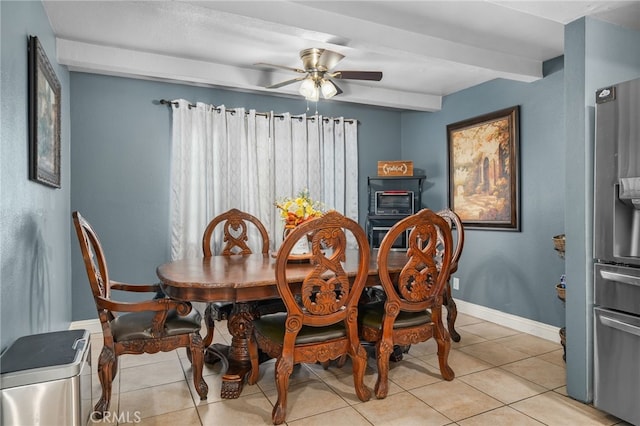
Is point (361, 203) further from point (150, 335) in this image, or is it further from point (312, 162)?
point (150, 335)

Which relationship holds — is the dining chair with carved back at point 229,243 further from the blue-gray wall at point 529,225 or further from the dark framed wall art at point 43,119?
the blue-gray wall at point 529,225

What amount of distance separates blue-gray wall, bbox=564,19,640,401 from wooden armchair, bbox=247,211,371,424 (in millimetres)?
1249

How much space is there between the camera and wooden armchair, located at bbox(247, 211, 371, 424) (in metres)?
2.06

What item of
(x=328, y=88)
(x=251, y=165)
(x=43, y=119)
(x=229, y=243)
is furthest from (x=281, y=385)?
(x=251, y=165)

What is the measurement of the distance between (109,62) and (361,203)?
9.69 feet

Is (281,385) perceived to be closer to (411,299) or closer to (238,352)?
(238,352)

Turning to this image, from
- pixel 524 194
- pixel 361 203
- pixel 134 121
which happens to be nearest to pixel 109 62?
pixel 134 121

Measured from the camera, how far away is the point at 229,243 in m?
3.50

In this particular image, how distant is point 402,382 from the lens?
2588 mm

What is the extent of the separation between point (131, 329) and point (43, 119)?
4.33 ft

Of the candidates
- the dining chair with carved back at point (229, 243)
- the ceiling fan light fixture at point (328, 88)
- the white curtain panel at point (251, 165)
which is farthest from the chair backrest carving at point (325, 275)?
the white curtain panel at point (251, 165)

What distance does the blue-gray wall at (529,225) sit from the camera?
11.2 feet

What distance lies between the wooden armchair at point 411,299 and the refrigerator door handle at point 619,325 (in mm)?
836

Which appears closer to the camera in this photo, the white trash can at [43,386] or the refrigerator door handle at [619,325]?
the white trash can at [43,386]
